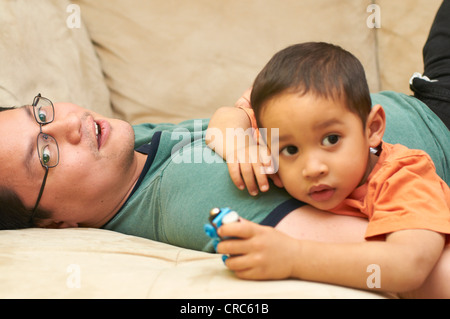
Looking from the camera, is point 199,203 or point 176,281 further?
point 199,203

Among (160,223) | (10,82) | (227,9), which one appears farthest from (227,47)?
(160,223)

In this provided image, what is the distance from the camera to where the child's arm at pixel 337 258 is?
696 mm

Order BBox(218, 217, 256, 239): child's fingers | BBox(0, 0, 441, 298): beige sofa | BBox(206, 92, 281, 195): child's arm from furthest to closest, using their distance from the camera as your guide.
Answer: BBox(0, 0, 441, 298): beige sofa < BBox(206, 92, 281, 195): child's arm < BBox(218, 217, 256, 239): child's fingers

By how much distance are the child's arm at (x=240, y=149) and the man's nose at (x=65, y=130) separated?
295 millimetres

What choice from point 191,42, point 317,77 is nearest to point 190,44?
point 191,42

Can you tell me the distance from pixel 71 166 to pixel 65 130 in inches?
3.3

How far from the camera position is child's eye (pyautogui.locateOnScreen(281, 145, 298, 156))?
82cm

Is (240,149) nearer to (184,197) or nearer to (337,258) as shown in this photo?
(184,197)

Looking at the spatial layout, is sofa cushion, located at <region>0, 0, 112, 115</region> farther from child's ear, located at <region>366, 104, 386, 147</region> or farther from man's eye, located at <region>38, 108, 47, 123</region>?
child's ear, located at <region>366, 104, 386, 147</region>

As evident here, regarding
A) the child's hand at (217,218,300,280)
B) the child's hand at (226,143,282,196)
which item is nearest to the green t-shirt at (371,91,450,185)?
the child's hand at (226,143,282,196)

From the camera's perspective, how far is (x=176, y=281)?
736 mm

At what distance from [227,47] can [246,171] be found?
0.91 meters

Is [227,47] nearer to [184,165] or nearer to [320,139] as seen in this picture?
[184,165]

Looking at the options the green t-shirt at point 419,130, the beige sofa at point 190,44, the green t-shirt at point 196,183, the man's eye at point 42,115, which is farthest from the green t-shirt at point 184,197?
the beige sofa at point 190,44
